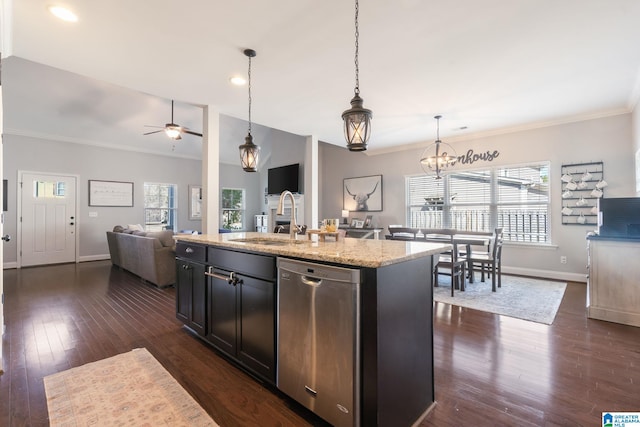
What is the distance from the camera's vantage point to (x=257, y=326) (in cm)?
193

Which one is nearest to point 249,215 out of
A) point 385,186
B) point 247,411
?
point 385,186

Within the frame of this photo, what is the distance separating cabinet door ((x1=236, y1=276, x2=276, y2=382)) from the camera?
1.83 metres

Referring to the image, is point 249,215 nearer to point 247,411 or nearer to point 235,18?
point 235,18

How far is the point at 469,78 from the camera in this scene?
3389 mm

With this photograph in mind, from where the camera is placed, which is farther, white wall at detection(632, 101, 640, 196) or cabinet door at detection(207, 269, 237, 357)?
white wall at detection(632, 101, 640, 196)

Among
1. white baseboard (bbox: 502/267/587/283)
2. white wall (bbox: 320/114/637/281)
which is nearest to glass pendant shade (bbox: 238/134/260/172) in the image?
white wall (bbox: 320/114/637/281)

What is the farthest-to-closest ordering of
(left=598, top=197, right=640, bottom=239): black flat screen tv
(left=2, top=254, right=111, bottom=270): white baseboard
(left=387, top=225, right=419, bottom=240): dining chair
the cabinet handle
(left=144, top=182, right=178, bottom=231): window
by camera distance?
(left=144, top=182, right=178, bottom=231): window < (left=2, top=254, right=111, bottom=270): white baseboard < (left=387, top=225, right=419, bottom=240): dining chair < (left=598, top=197, right=640, bottom=239): black flat screen tv < the cabinet handle

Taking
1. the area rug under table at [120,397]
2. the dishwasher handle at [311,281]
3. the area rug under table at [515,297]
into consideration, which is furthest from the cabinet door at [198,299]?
the area rug under table at [515,297]

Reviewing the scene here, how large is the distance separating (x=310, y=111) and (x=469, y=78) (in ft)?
7.15

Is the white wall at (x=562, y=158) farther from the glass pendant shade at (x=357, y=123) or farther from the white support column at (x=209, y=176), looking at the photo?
the glass pendant shade at (x=357, y=123)

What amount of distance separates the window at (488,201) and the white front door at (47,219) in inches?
→ 304

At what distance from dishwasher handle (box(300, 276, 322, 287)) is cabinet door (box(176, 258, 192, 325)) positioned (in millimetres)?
1591

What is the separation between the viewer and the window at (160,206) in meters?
7.81

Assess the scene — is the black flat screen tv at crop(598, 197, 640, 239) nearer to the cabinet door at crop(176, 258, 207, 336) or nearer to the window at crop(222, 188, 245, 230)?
the cabinet door at crop(176, 258, 207, 336)
